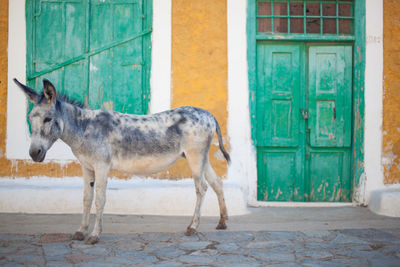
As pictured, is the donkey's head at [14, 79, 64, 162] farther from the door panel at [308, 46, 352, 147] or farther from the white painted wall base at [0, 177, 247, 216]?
the door panel at [308, 46, 352, 147]

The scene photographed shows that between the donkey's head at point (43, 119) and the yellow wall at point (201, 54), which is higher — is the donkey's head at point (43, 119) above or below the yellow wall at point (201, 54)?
below

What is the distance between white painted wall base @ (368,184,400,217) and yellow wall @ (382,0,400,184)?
29cm

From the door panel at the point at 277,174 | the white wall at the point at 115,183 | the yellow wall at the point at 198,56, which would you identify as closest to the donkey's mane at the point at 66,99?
the white wall at the point at 115,183

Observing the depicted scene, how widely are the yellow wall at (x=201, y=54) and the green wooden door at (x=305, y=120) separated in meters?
0.73

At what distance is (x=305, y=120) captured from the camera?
6.63 meters

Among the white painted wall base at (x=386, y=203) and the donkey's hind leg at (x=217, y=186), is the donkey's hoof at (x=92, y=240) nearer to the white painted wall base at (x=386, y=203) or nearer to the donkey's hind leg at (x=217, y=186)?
the donkey's hind leg at (x=217, y=186)

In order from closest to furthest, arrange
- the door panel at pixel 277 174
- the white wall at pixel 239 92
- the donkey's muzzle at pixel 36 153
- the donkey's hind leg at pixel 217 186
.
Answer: the donkey's muzzle at pixel 36 153, the donkey's hind leg at pixel 217 186, the white wall at pixel 239 92, the door panel at pixel 277 174

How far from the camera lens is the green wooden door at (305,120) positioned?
659 centimetres

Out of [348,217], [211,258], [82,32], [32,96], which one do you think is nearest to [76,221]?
[32,96]

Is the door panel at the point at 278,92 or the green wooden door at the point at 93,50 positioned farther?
the door panel at the point at 278,92

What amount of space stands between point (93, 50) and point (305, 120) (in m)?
3.58

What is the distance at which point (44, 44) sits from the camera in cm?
643

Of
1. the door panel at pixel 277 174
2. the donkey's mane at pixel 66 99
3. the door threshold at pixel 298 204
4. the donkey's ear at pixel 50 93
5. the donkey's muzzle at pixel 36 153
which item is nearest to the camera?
the donkey's muzzle at pixel 36 153

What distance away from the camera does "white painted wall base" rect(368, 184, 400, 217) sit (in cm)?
609
